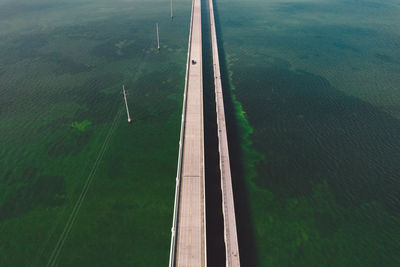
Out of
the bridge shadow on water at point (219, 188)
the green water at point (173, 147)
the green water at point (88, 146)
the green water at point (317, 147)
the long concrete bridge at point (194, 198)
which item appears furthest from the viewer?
the green water at point (317, 147)

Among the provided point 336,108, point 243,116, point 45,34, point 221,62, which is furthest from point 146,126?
point 45,34

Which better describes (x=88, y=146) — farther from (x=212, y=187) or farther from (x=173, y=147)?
(x=212, y=187)

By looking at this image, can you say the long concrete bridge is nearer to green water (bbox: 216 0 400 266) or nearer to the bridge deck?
the bridge deck

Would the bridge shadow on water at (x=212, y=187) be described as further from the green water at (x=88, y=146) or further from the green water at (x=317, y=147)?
the green water at (x=88, y=146)

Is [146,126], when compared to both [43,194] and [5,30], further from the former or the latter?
[5,30]

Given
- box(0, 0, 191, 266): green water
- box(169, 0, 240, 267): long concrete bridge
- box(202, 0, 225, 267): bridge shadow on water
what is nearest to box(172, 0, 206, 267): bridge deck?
box(169, 0, 240, 267): long concrete bridge

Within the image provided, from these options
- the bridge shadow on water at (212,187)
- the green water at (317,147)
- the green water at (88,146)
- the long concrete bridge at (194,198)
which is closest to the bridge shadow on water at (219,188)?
the bridge shadow on water at (212,187)

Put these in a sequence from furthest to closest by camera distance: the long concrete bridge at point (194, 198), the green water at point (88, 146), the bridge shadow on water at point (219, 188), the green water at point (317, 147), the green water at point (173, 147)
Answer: the green water at point (317, 147), the green water at point (173, 147), the green water at point (88, 146), the bridge shadow on water at point (219, 188), the long concrete bridge at point (194, 198)
